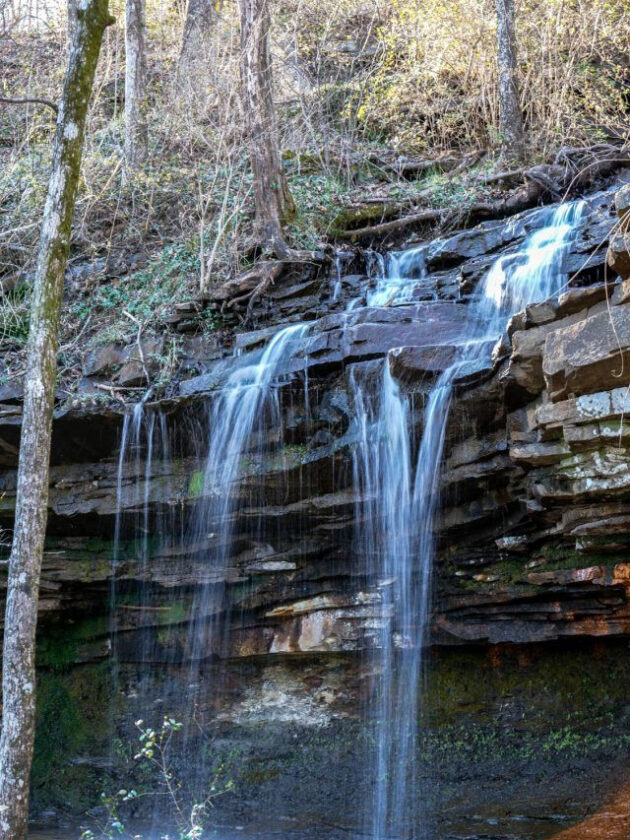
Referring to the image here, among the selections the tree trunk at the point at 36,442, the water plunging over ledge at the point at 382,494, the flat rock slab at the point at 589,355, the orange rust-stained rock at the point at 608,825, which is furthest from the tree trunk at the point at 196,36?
the orange rust-stained rock at the point at 608,825

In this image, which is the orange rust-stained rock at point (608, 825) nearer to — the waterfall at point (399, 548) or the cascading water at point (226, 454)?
the waterfall at point (399, 548)

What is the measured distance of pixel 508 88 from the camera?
15156mm

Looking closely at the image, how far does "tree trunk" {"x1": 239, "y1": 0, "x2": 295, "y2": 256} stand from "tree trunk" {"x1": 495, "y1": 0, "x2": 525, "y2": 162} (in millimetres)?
4222

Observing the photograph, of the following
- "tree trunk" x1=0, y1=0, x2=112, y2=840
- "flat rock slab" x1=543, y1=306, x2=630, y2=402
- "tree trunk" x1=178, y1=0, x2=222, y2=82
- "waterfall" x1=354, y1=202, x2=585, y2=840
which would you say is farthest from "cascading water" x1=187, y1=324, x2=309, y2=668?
"tree trunk" x1=178, y1=0, x2=222, y2=82

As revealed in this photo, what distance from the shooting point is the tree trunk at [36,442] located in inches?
249

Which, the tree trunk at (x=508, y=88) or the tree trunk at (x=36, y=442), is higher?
the tree trunk at (x=508, y=88)

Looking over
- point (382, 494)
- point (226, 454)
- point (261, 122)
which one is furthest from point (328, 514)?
point (261, 122)

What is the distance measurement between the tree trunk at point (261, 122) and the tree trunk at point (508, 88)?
4222 mm

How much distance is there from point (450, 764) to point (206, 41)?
14895mm

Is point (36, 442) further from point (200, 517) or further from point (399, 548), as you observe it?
point (399, 548)

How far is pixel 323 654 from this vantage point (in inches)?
360

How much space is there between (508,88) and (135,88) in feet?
23.5

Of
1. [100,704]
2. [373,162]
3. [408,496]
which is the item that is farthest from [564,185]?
[100,704]

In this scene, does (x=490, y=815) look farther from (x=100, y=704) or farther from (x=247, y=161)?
(x=247, y=161)
